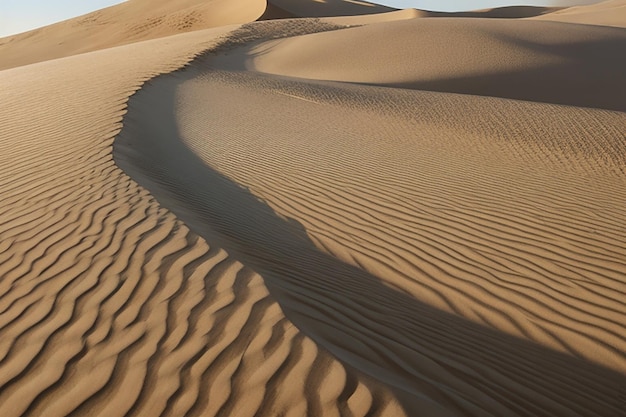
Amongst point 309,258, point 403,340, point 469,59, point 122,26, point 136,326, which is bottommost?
point 122,26

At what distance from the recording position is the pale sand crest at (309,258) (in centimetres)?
305

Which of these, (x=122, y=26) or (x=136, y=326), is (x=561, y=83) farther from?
(x=122, y=26)

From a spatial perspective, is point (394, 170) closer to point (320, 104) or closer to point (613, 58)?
point (320, 104)

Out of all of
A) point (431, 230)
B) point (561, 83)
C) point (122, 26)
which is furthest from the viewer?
point (122, 26)

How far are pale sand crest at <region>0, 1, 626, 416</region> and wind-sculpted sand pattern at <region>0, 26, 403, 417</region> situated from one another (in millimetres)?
14

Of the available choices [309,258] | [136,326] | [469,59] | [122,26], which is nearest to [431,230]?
[309,258]

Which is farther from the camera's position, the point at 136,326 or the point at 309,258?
the point at 309,258

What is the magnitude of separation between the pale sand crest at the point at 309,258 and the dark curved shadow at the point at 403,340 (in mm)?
21

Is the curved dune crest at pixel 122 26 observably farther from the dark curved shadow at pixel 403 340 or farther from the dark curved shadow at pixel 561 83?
the dark curved shadow at pixel 403 340

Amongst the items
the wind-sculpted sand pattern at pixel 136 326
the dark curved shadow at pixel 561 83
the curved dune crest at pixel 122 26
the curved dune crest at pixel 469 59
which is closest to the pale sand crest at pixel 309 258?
the wind-sculpted sand pattern at pixel 136 326

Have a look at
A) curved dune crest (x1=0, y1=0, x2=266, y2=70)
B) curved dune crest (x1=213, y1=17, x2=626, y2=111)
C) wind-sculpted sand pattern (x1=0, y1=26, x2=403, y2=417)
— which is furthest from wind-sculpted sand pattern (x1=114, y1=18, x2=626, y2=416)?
curved dune crest (x1=0, y1=0, x2=266, y2=70)

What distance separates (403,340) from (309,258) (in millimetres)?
1767

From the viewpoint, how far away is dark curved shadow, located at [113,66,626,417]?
10.0 feet

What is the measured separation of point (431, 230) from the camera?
241 inches
